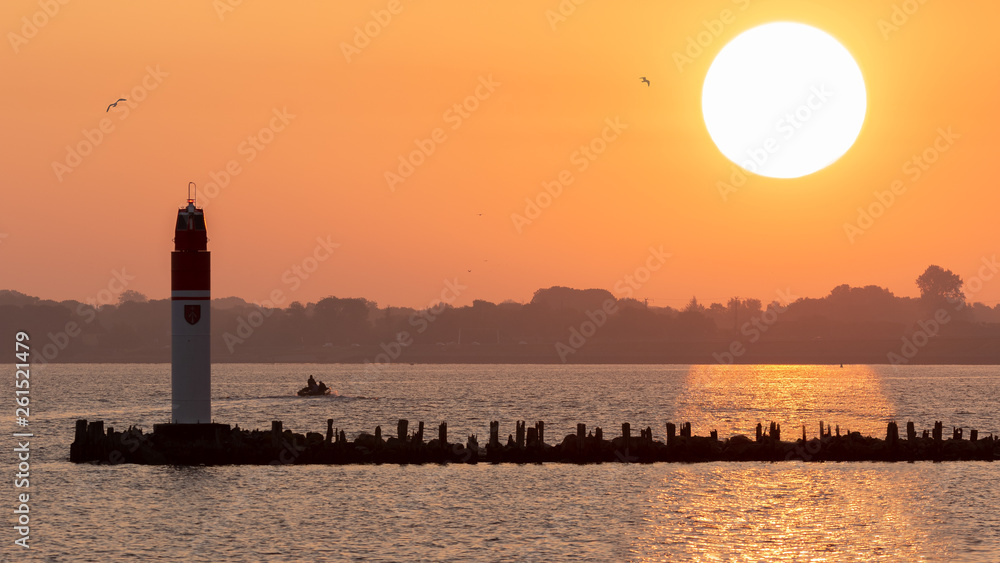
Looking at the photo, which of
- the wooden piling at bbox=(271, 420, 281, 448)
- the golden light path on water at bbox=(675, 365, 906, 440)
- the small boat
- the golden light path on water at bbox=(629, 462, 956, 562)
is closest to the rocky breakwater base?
the wooden piling at bbox=(271, 420, 281, 448)

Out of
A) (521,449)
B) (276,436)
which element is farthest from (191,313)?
(521,449)

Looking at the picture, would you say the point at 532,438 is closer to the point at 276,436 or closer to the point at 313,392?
the point at 276,436

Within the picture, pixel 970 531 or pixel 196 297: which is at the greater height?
pixel 196 297

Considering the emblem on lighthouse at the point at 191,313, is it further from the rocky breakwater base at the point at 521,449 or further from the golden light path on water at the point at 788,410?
the golden light path on water at the point at 788,410

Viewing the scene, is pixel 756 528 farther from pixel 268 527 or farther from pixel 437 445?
pixel 437 445

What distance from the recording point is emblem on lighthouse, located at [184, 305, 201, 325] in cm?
5369

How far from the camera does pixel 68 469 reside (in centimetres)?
6016

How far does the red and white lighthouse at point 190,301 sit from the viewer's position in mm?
53500

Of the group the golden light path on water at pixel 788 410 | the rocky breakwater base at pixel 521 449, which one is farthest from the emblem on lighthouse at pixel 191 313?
the golden light path on water at pixel 788 410

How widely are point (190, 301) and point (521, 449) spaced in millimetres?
18657

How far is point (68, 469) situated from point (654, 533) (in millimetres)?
32104

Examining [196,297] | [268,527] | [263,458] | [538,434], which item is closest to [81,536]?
[268,527]

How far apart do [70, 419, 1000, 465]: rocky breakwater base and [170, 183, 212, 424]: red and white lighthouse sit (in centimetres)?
488

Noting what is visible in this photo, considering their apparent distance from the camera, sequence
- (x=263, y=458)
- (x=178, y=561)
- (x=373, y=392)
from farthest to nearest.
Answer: (x=373, y=392)
(x=263, y=458)
(x=178, y=561)
